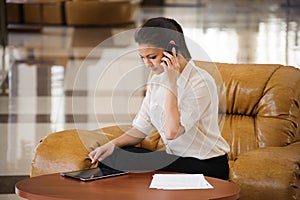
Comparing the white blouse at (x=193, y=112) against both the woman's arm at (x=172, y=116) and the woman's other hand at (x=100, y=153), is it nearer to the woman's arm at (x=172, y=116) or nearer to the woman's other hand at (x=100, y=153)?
the woman's arm at (x=172, y=116)

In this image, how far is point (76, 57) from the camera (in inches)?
443

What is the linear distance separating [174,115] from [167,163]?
11.3 inches

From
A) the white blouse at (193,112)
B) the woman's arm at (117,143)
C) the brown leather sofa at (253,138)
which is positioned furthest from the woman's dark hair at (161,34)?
the brown leather sofa at (253,138)

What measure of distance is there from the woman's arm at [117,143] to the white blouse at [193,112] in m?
0.09

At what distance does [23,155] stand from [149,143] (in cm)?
195

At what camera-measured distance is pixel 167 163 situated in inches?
165

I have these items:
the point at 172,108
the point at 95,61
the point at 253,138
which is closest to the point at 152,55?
the point at 172,108

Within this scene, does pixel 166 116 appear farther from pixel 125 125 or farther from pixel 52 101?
pixel 52 101

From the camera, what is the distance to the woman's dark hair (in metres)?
3.97

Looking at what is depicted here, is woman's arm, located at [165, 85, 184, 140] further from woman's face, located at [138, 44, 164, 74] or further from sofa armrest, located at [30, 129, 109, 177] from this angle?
sofa armrest, located at [30, 129, 109, 177]

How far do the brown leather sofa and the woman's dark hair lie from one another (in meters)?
0.71

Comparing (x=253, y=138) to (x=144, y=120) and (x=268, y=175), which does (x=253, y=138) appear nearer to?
(x=268, y=175)

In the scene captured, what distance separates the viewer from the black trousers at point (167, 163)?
419cm

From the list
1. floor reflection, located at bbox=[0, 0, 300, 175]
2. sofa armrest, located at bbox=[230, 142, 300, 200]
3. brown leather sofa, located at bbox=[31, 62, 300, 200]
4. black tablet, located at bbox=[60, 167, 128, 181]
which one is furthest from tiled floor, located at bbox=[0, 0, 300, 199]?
sofa armrest, located at bbox=[230, 142, 300, 200]
